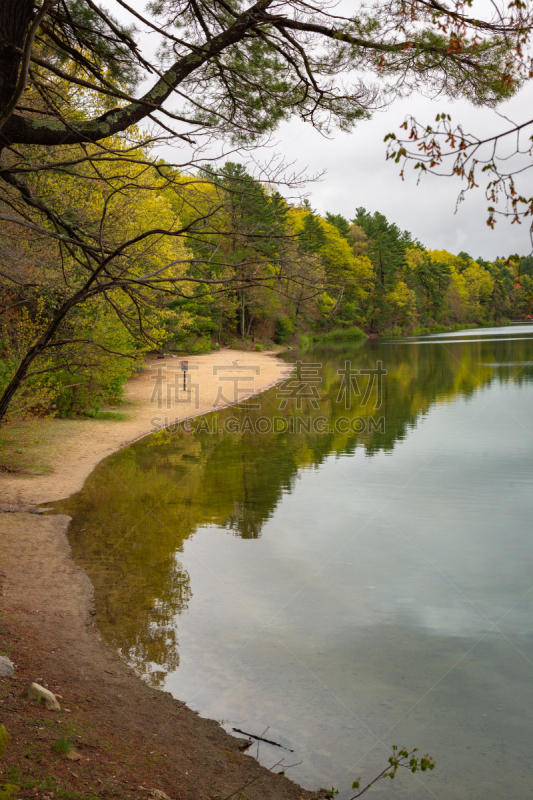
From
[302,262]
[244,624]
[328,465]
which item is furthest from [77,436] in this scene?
[302,262]

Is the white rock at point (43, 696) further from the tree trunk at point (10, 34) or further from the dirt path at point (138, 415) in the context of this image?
the dirt path at point (138, 415)

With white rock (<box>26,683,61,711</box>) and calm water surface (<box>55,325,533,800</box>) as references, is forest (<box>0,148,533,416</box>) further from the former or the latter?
calm water surface (<box>55,325,533,800</box>)

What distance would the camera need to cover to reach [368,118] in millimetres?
5426

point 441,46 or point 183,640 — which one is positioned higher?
point 441,46

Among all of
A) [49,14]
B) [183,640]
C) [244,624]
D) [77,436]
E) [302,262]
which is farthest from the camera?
[77,436]

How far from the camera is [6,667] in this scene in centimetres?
444

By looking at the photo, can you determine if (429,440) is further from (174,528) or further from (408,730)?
(408,730)

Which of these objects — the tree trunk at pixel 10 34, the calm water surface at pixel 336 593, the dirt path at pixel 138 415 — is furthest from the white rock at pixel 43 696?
the dirt path at pixel 138 415

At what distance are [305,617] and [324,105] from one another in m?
4.86

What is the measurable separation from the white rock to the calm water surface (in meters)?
1.26

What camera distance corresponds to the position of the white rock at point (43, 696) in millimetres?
4070

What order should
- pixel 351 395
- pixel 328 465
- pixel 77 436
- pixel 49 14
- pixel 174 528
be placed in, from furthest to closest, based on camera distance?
pixel 351 395
pixel 77 436
pixel 328 465
pixel 174 528
pixel 49 14


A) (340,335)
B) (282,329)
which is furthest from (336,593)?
(340,335)

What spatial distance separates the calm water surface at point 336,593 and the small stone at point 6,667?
4.01ft
